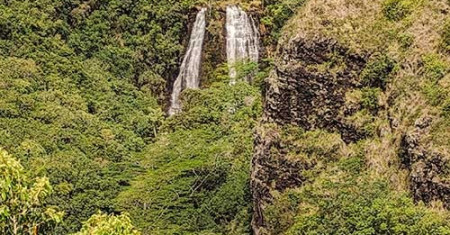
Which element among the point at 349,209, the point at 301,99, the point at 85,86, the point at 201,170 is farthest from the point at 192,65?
the point at 349,209

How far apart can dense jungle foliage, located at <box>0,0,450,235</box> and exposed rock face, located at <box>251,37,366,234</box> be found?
60cm

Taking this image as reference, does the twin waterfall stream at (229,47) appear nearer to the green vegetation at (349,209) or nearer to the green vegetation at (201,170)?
the green vegetation at (201,170)

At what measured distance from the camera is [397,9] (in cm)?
2431

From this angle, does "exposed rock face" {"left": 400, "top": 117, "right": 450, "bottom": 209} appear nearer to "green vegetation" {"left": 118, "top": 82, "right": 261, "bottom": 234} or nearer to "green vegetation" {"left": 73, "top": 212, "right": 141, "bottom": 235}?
"green vegetation" {"left": 118, "top": 82, "right": 261, "bottom": 234}

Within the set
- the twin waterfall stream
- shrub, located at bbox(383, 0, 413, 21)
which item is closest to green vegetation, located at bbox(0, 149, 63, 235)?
shrub, located at bbox(383, 0, 413, 21)

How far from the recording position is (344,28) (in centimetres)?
2480

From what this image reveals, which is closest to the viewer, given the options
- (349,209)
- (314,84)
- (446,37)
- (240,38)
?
(349,209)

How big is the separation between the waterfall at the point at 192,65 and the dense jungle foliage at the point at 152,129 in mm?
960

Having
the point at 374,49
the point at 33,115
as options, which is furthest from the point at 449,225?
the point at 33,115

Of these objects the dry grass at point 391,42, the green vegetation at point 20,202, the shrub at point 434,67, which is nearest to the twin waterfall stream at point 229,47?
the dry grass at point 391,42

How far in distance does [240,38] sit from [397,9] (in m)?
28.6

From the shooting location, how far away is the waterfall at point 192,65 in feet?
177

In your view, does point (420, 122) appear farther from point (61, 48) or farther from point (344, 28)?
point (61, 48)

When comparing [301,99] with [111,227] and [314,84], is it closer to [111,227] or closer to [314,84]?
[314,84]
